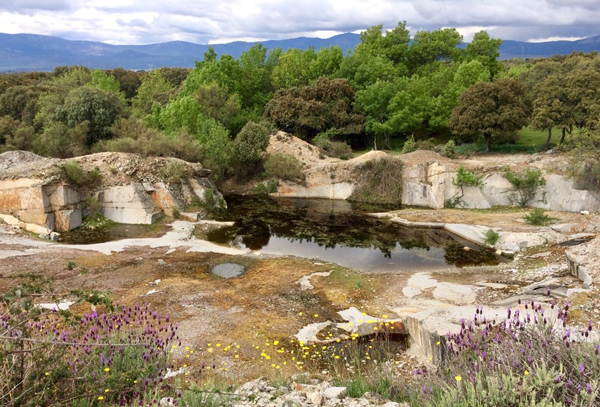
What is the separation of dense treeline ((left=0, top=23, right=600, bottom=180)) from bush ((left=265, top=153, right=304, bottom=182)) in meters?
2.32

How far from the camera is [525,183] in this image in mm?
27578

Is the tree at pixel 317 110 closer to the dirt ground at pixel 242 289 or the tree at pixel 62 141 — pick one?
the tree at pixel 62 141

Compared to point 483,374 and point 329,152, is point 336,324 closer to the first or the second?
point 483,374

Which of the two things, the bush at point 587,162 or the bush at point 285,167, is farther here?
the bush at point 285,167

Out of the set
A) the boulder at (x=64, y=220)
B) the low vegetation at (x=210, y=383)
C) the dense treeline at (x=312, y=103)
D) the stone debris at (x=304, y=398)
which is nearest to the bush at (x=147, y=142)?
the dense treeline at (x=312, y=103)

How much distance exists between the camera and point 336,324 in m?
12.8

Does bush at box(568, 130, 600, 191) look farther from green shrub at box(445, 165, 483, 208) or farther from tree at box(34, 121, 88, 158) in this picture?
tree at box(34, 121, 88, 158)

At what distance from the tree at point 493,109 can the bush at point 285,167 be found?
14.0m

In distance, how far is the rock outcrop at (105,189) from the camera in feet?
76.1

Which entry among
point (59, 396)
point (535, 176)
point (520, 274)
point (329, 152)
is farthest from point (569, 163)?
point (59, 396)

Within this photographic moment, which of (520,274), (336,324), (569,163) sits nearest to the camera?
(336,324)

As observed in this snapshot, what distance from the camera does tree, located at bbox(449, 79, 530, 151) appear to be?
112 ft

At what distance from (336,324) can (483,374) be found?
7.49 metres

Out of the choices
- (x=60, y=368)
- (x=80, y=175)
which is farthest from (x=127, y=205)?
(x=60, y=368)
